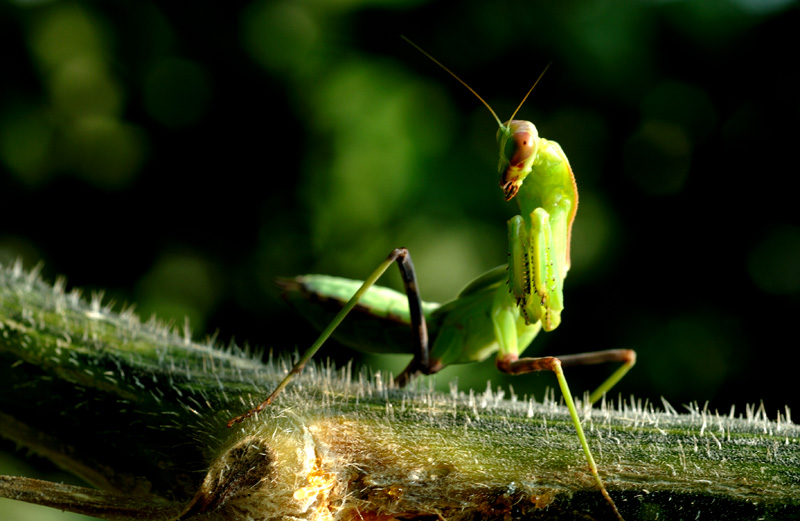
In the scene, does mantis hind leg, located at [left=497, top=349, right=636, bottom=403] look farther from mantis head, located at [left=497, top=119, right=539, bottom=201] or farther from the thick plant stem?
the thick plant stem

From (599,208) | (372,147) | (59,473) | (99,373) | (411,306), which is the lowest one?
(59,473)

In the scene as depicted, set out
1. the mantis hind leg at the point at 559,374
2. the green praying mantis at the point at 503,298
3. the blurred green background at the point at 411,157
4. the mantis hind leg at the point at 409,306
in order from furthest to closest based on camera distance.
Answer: the blurred green background at the point at 411,157
the green praying mantis at the point at 503,298
the mantis hind leg at the point at 409,306
the mantis hind leg at the point at 559,374

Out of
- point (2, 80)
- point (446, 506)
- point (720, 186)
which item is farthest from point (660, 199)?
point (2, 80)

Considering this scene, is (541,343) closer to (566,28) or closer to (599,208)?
(599,208)

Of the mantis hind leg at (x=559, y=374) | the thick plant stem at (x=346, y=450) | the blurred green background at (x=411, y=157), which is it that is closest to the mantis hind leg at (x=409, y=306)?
the mantis hind leg at (x=559, y=374)

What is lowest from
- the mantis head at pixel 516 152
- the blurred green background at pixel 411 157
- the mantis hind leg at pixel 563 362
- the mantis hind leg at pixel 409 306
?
the mantis hind leg at pixel 563 362

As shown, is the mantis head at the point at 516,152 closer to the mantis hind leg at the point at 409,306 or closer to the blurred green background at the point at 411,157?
the mantis hind leg at the point at 409,306
